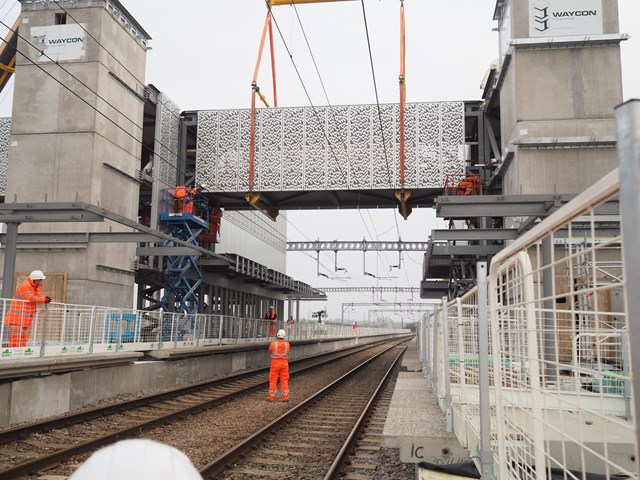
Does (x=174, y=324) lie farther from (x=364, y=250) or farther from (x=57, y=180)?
(x=364, y=250)

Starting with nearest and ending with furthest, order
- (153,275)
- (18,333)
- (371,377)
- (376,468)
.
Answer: (376,468) → (18,333) → (371,377) → (153,275)

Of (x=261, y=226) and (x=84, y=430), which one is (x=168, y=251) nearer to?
(x=84, y=430)

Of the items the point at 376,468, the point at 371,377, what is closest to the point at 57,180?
the point at 371,377

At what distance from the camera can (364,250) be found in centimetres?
4316

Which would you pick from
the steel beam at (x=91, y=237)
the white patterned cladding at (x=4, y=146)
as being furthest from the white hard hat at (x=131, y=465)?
the white patterned cladding at (x=4, y=146)

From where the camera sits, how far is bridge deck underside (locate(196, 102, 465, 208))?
2470 cm

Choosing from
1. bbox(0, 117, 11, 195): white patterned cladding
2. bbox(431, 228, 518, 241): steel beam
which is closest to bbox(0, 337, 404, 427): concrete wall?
bbox(431, 228, 518, 241): steel beam

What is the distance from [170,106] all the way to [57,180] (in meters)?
7.35

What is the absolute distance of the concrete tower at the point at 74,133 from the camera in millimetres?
20625

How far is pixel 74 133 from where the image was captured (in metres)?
20.9

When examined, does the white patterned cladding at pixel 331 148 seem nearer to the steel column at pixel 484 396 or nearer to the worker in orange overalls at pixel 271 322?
the worker in orange overalls at pixel 271 322

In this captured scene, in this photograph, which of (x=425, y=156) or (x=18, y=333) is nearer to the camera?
(x=18, y=333)

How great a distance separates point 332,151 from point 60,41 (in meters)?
11.1

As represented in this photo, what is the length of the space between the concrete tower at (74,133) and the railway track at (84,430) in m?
8.10
